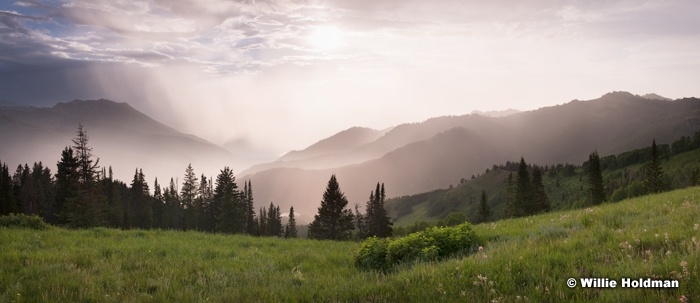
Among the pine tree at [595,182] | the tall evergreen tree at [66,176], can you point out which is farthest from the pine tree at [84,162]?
the pine tree at [595,182]

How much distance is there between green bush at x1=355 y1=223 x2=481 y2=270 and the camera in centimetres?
995

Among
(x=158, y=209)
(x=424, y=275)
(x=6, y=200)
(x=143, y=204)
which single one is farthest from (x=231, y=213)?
(x=424, y=275)

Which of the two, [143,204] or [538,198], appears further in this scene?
[143,204]

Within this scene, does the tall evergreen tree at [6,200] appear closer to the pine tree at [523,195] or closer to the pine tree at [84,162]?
the pine tree at [84,162]

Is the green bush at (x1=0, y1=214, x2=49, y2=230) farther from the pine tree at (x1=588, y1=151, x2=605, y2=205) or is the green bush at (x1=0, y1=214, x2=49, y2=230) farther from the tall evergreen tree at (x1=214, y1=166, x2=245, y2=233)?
the pine tree at (x1=588, y1=151, x2=605, y2=205)

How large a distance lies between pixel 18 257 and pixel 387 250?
9.85 meters

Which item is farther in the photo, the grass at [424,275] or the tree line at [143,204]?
the tree line at [143,204]

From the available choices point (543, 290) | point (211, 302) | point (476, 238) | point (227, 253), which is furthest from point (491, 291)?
point (227, 253)

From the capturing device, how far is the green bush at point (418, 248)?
995cm

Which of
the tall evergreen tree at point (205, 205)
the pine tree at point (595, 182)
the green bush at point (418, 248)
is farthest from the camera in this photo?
the pine tree at point (595, 182)

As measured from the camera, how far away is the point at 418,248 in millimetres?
10234

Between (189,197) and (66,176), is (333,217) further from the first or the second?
(66,176)

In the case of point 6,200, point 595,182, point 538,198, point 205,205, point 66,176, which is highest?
point 66,176

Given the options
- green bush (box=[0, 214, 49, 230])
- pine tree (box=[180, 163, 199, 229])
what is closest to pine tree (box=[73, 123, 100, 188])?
pine tree (box=[180, 163, 199, 229])
